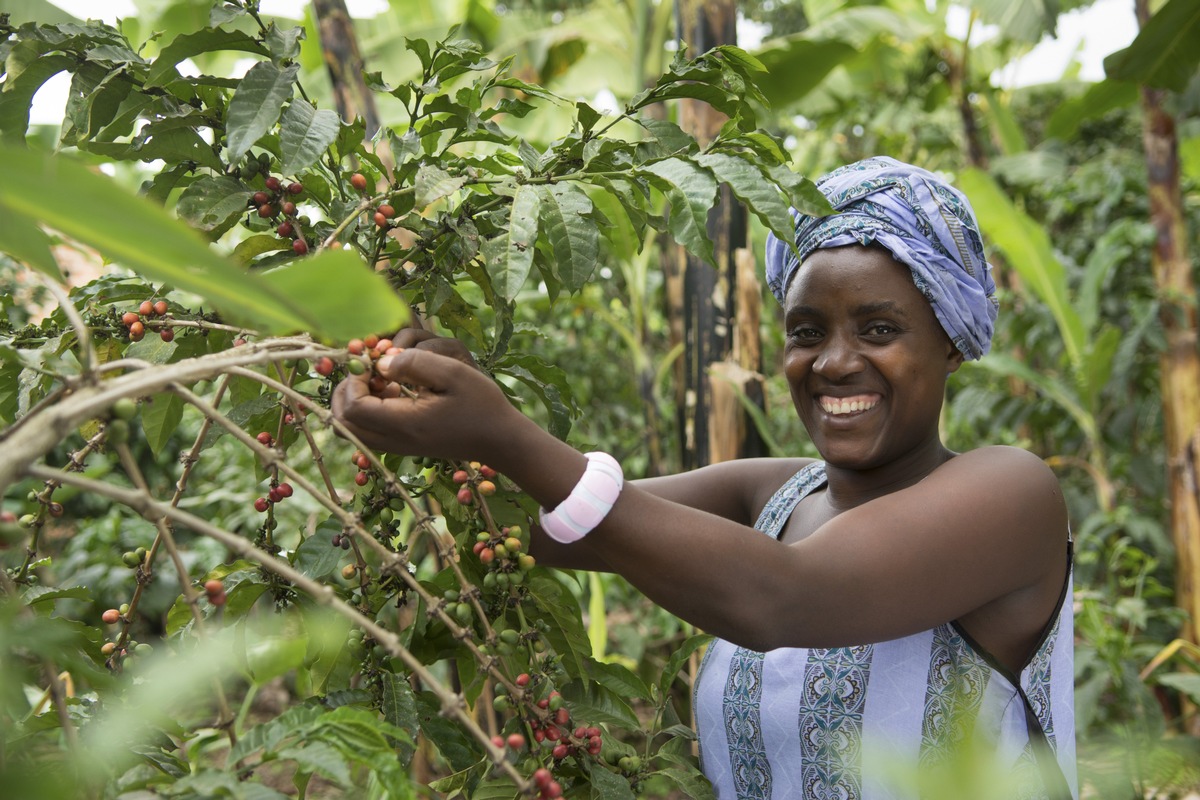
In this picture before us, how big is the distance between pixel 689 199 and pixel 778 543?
0.42 meters

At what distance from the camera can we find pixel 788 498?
1808 millimetres

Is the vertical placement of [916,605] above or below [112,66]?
below

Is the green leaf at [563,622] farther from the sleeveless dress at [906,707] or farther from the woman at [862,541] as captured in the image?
the sleeveless dress at [906,707]

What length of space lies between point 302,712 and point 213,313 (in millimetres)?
608

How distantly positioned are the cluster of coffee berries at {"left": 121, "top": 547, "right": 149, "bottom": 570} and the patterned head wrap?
3.23 ft

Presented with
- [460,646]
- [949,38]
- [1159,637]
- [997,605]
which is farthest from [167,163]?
[949,38]

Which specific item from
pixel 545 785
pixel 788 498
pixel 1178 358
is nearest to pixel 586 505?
pixel 545 785

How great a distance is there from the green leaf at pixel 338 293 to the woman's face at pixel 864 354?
0.95 meters

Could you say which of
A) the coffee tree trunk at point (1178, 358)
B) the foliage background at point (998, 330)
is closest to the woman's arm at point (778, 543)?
the foliage background at point (998, 330)

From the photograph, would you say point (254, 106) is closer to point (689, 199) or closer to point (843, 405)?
point (689, 199)

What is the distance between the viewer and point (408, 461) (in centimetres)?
151

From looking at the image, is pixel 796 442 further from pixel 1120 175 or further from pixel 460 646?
pixel 460 646

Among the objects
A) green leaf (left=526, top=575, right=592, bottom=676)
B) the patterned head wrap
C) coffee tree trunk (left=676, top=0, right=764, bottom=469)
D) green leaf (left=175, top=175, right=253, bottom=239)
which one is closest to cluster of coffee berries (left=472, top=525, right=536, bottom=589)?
green leaf (left=526, top=575, right=592, bottom=676)

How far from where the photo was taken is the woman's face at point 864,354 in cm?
146
